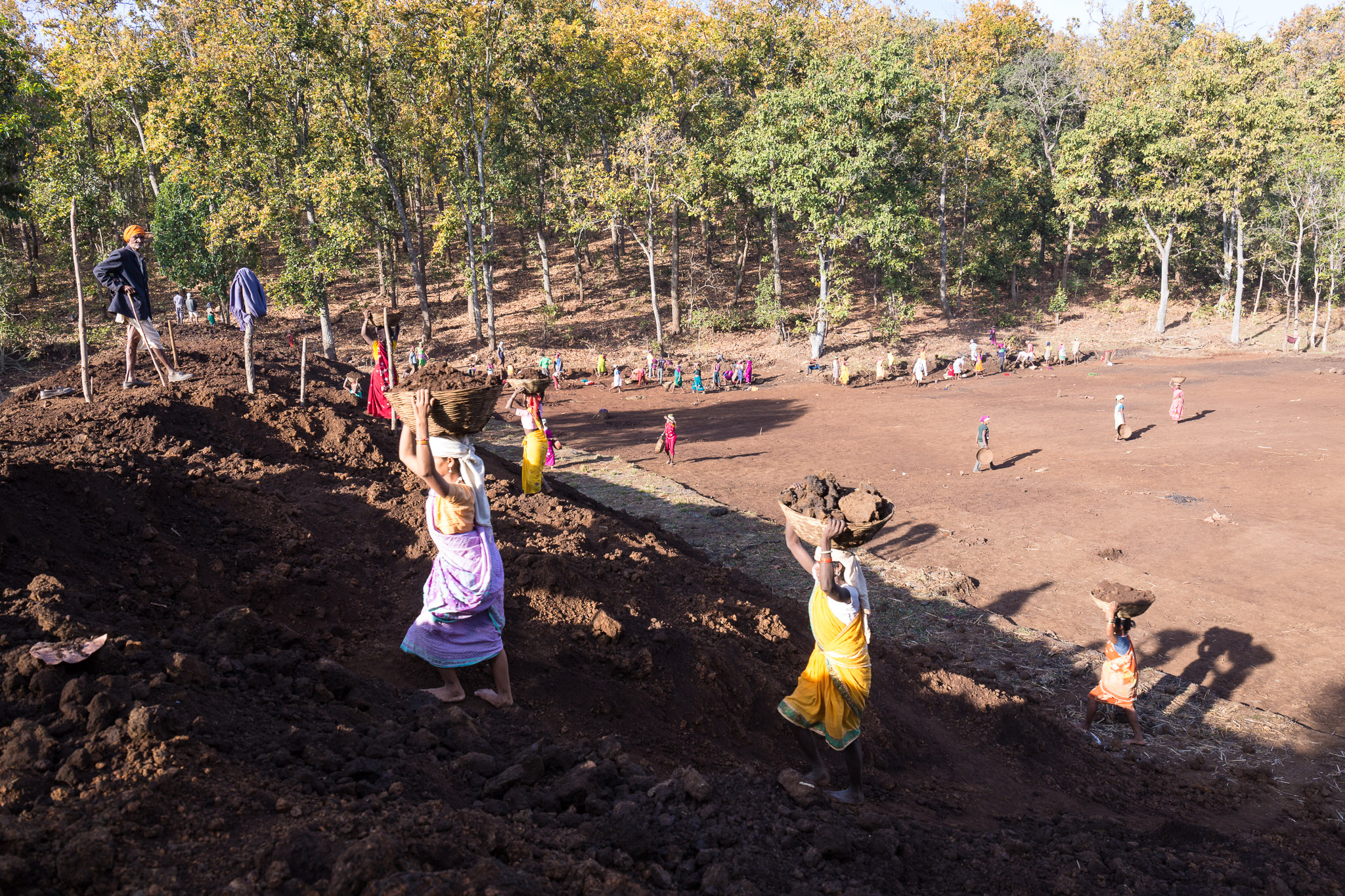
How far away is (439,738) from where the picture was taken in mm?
3609

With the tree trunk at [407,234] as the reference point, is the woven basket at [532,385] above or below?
below

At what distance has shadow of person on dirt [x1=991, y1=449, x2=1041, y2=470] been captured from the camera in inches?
677

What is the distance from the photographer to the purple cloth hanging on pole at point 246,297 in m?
9.45

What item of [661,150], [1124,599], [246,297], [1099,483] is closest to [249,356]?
[246,297]

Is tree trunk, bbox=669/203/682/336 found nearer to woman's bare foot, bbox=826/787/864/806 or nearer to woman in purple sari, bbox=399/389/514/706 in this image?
woman in purple sari, bbox=399/389/514/706

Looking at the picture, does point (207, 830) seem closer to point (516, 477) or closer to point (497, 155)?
point (516, 477)

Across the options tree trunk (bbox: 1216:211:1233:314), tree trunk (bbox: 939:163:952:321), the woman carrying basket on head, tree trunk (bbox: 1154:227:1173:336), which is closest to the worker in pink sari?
tree trunk (bbox: 1154:227:1173:336)

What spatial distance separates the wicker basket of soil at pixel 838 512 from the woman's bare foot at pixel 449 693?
2.15 metres

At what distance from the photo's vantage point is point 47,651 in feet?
10.1

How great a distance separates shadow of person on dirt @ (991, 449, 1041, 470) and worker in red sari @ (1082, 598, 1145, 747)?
11199 millimetres

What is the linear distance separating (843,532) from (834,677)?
2.93 ft

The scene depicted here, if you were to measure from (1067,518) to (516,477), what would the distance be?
9.61m

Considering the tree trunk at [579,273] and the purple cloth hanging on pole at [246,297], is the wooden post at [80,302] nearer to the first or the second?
the purple cloth hanging on pole at [246,297]

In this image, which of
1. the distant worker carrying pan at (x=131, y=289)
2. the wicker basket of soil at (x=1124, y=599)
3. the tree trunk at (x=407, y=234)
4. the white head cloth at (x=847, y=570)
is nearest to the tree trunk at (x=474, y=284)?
the tree trunk at (x=407, y=234)
